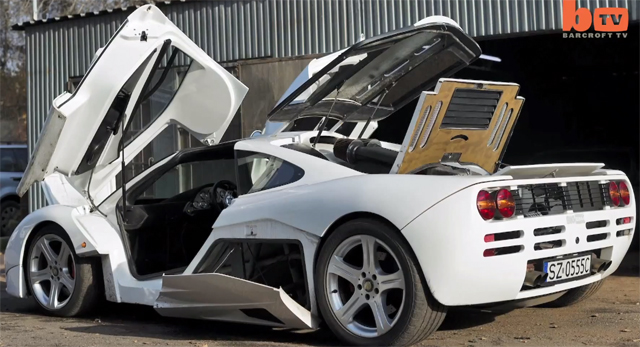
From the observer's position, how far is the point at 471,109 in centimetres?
558

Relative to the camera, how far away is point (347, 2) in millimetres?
11117

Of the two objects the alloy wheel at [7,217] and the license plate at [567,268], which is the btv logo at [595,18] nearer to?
the license plate at [567,268]

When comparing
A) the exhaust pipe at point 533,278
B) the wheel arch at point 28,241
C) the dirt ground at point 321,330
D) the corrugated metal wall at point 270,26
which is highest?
the corrugated metal wall at point 270,26

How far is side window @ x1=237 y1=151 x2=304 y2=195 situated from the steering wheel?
0.85 metres

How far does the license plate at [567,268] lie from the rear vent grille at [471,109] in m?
1.16

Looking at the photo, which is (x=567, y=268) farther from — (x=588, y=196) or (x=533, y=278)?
(x=588, y=196)

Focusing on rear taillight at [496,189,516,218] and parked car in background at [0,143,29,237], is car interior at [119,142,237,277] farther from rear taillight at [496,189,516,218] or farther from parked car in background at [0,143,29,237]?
parked car in background at [0,143,29,237]

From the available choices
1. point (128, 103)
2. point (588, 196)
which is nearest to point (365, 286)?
point (588, 196)

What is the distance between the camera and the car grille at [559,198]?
4.86 metres

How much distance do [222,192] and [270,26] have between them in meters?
5.47

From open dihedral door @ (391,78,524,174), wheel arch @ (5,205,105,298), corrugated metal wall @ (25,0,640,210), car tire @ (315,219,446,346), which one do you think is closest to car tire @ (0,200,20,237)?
corrugated metal wall @ (25,0,640,210)

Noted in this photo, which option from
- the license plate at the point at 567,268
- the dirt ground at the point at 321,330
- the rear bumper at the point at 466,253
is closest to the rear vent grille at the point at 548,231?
the rear bumper at the point at 466,253

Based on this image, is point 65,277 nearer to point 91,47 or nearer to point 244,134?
point 244,134

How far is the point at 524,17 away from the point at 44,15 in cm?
2301
